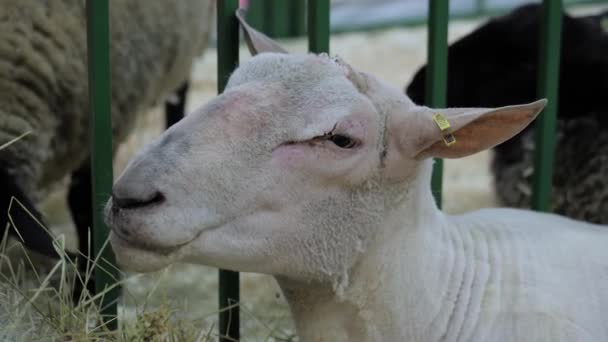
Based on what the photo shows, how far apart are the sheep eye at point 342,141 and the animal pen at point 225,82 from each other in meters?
0.59

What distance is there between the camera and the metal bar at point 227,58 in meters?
2.40

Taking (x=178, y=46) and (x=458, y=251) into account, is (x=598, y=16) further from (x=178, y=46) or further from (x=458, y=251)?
(x=458, y=251)

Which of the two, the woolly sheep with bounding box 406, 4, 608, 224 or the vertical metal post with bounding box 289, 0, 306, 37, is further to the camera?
the vertical metal post with bounding box 289, 0, 306, 37

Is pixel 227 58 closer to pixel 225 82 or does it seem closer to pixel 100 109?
pixel 225 82

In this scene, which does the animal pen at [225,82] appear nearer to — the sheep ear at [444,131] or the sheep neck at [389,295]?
the sheep neck at [389,295]

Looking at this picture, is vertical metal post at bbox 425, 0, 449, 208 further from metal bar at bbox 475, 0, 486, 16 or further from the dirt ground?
metal bar at bbox 475, 0, 486, 16

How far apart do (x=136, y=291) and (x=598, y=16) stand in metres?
2.39

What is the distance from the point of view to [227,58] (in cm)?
241

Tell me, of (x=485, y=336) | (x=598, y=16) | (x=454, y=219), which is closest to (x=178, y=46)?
(x=598, y=16)

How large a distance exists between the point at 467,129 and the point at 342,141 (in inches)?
10.1

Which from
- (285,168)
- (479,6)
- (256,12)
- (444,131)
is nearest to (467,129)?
(444,131)

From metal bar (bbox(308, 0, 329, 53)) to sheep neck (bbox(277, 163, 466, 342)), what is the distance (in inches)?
22.4

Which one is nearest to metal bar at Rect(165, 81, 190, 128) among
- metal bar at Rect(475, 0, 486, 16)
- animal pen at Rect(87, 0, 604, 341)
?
animal pen at Rect(87, 0, 604, 341)

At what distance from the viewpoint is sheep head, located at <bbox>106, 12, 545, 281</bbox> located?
1749 millimetres
